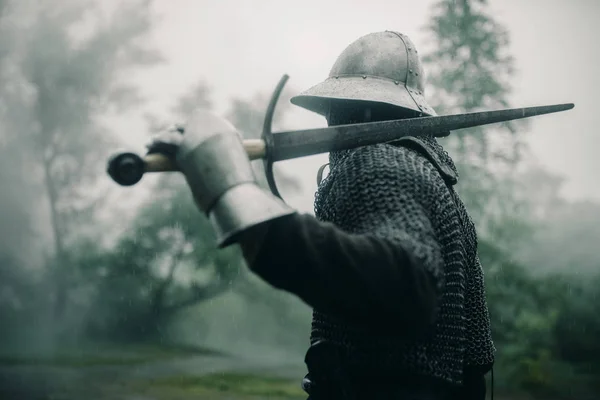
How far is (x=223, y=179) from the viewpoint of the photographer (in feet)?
4.15

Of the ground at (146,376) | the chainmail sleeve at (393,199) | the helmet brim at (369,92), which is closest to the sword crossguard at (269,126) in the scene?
the chainmail sleeve at (393,199)

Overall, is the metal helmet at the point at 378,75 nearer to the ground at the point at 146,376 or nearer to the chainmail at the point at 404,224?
the chainmail at the point at 404,224

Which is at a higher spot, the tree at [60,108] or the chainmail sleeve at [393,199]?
the tree at [60,108]

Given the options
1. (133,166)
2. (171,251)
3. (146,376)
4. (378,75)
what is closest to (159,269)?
(171,251)

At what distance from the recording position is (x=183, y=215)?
14.0 metres

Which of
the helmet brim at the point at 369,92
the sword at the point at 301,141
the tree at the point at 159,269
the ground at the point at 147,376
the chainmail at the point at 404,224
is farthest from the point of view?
the tree at the point at 159,269

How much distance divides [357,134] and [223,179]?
57 centimetres

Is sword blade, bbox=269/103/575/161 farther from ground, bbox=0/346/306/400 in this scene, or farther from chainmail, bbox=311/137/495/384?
ground, bbox=0/346/306/400

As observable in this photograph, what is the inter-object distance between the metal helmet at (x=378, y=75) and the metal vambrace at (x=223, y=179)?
2.57 ft

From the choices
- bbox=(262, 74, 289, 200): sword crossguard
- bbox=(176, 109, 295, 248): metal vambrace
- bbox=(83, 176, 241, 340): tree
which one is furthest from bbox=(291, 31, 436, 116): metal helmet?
bbox=(83, 176, 241, 340): tree

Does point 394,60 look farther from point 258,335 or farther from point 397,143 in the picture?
point 258,335

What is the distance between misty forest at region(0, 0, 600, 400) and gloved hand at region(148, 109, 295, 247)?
29.6 feet

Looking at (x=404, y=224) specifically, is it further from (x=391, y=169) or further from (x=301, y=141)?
(x=301, y=141)

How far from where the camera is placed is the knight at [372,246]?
3.97 ft
